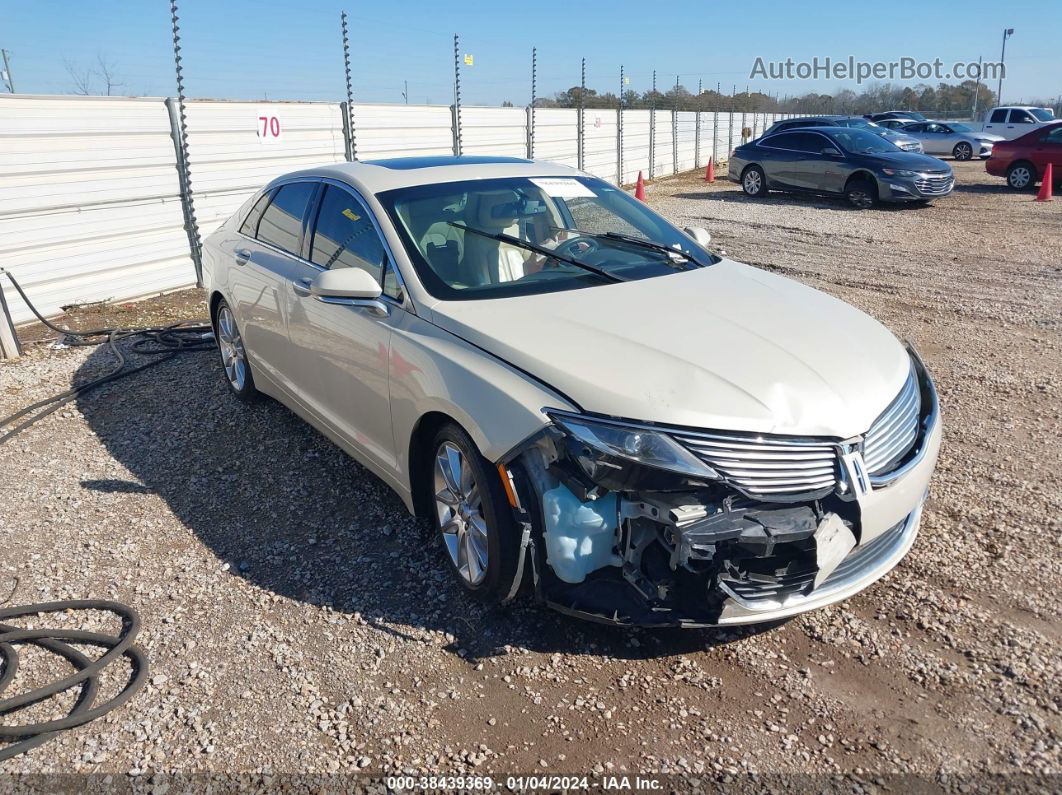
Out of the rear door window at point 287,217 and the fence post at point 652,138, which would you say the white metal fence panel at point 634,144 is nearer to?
the fence post at point 652,138

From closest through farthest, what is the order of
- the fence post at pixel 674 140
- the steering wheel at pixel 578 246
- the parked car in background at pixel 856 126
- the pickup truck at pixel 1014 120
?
the steering wheel at pixel 578 246 → the parked car in background at pixel 856 126 → the fence post at pixel 674 140 → the pickup truck at pixel 1014 120

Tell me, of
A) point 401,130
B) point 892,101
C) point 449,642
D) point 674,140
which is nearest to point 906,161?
point 401,130

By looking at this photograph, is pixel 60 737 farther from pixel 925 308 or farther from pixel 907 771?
pixel 925 308

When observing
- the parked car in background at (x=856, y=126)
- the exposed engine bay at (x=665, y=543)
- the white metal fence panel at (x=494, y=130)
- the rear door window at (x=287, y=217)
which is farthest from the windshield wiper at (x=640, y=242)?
the parked car in background at (x=856, y=126)

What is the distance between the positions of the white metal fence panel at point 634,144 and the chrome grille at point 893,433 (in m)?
19.7

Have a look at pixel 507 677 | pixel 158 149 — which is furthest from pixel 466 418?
pixel 158 149

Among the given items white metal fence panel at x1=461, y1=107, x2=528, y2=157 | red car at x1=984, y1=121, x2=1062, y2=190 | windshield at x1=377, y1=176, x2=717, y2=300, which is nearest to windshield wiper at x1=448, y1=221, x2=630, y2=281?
windshield at x1=377, y1=176, x2=717, y2=300

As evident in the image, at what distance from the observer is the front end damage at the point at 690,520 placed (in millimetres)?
2758

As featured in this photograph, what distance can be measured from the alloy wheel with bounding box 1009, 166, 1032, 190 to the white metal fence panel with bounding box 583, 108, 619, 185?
903 cm

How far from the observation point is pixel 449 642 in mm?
3299

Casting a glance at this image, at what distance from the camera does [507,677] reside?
122 inches

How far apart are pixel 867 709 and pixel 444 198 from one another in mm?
2958

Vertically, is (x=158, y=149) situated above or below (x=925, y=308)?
above

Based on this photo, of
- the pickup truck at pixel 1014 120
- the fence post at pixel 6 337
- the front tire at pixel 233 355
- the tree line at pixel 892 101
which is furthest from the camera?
the tree line at pixel 892 101
